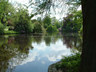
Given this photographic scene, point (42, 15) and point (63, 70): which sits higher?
point (42, 15)

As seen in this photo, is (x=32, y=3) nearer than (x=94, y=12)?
No

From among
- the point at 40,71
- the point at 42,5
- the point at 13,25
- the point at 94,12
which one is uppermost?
the point at 13,25

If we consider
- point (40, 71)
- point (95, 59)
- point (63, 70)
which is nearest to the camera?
point (95, 59)

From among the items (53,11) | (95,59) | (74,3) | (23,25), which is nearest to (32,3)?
(53,11)

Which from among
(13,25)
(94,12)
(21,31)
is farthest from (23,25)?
(94,12)

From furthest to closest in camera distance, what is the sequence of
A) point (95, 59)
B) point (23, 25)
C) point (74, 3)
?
point (23, 25), point (74, 3), point (95, 59)

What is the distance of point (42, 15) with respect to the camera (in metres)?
3.59

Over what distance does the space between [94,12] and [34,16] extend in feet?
9.23

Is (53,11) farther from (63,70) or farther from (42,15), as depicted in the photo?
(63,70)

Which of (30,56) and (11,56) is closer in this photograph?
(11,56)

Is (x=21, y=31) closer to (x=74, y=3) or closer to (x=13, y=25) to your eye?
(x=13, y=25)

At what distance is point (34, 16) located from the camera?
3529mm

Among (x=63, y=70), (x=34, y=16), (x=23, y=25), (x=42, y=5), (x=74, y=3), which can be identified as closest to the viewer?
(x=63, y=70)

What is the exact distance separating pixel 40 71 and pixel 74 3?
3.17 m
